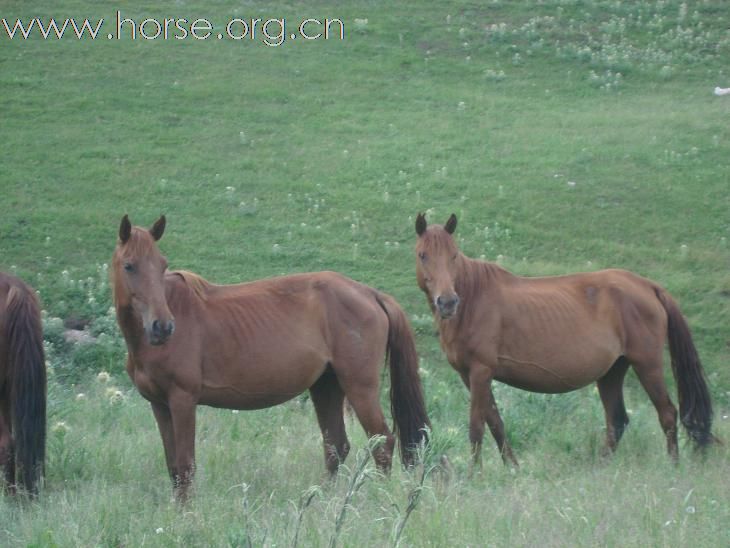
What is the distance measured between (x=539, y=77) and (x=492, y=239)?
7.58 meters

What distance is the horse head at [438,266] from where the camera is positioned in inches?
327

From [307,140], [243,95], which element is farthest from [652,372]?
[243,95]

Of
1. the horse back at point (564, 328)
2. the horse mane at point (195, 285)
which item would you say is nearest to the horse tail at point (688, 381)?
the horse back at point (564, 328)

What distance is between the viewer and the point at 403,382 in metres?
8.03

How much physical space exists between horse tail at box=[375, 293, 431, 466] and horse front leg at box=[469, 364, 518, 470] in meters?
0.62

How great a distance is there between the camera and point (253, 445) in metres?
8.41

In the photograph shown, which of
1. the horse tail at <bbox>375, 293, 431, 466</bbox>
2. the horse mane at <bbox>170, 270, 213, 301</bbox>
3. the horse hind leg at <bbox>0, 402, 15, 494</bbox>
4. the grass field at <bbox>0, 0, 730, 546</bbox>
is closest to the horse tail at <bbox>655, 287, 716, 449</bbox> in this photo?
the grass field at <bbox>0, 0, 730, 546</bbox>

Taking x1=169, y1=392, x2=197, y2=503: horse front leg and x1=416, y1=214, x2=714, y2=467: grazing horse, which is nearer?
x1=169, y1=392, x2=197, y2=503: horse front leg

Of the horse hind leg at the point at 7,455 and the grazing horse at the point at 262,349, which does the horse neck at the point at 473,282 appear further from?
the horse hind leg at the point at 7,455

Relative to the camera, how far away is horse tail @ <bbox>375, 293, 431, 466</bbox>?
792cm

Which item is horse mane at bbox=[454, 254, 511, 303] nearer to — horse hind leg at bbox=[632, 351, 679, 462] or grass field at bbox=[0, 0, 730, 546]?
grass field at bbox=[0, 0, 730, 546]

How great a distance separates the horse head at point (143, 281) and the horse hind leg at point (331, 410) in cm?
143

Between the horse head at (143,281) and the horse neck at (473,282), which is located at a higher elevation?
the horse head at (143,281)

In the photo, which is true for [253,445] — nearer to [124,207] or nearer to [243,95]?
[124,207]
